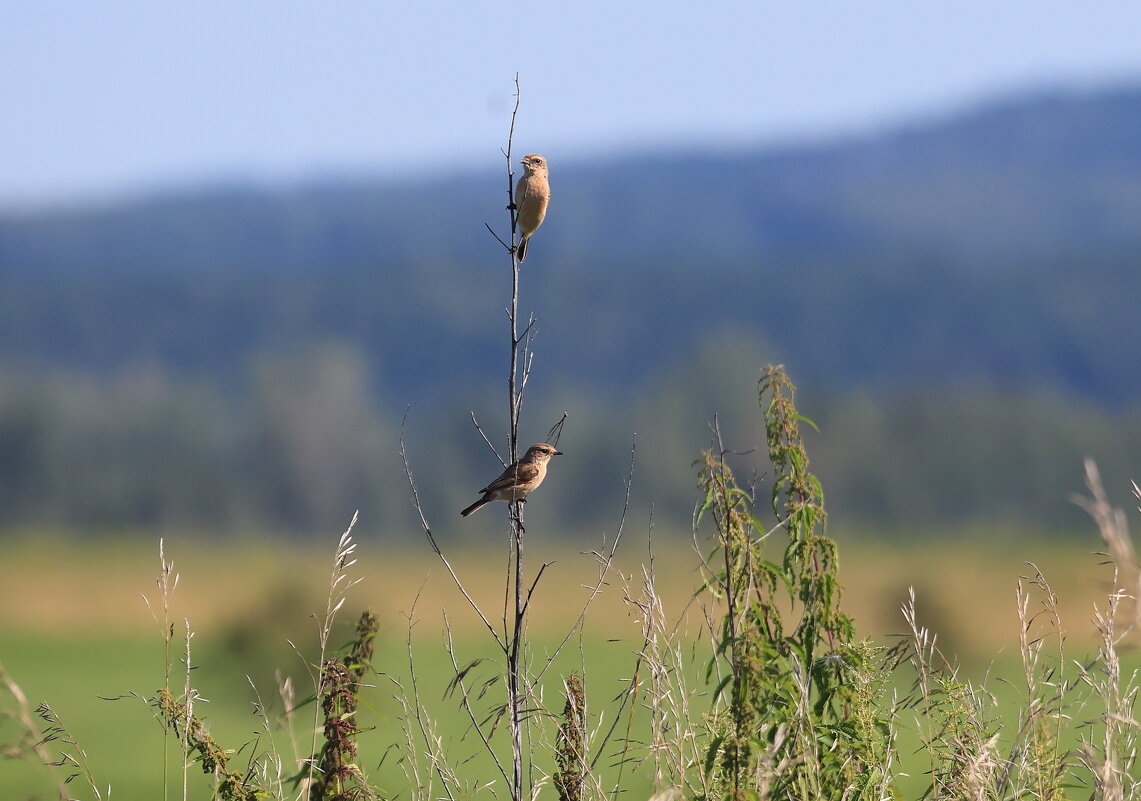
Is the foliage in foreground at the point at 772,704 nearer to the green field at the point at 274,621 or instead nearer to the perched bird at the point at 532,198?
the green field at the point at 274,621

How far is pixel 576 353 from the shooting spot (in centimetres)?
11231

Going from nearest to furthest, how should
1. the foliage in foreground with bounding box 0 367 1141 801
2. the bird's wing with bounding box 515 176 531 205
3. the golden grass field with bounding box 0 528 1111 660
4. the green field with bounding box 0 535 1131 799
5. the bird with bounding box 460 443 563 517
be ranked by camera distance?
the foliage in foreground with bounding box 0 367 1141 801 → the bird with bounding box 460 443 563 517 → the bird's wing with bounding box 515 176 531 205 → the green field with bounding box 0 535 1131 799 → the golden grass field with bounding box 0 528 1111 660

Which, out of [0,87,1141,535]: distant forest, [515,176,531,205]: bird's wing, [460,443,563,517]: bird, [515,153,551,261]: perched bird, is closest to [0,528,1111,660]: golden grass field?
[0,87,1141,535]: distant forest

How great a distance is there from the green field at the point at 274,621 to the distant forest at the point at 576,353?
10.6 ft

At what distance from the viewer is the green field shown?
12.9m

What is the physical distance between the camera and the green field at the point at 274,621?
12898 millimetres

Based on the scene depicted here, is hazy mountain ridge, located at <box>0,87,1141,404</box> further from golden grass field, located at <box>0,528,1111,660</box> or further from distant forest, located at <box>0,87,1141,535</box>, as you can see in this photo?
golden grass field, located at <box>0,528,1111,660</box>

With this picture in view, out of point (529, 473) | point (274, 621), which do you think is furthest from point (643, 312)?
point (529, 473)

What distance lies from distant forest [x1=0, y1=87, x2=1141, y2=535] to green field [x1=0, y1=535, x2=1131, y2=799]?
323 centimetres

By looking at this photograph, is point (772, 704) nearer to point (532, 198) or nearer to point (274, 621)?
point (532, 198)

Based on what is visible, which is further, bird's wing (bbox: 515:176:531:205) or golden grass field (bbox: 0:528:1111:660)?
golden grass field (bbox: 0:528:1111:660)

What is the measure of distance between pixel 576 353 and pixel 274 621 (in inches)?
3928

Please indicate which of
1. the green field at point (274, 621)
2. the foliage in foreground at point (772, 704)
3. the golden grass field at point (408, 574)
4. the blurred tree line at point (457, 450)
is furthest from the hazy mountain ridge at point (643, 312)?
the foliage in foreground at point (772, 704)

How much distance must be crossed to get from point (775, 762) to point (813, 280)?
411 ft
